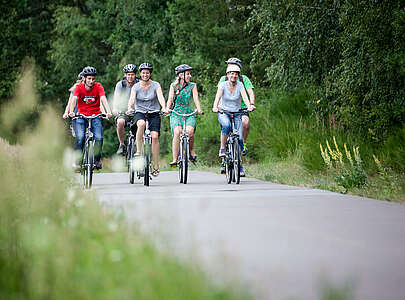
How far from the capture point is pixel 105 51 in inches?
1925

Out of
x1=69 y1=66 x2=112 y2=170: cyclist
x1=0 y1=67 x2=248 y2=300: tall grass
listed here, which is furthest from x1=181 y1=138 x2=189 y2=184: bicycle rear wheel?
x1=0 y1=67 x2=248 y2=300: tall grass

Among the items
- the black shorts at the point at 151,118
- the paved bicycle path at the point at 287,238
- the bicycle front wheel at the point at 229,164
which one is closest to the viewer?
the paved bicycle path at the point at 287,238

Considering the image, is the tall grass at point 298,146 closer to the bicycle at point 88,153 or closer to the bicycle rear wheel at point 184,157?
the bicycle rear wheel at point 184,157

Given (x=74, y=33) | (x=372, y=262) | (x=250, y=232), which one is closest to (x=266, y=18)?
(x=250, y=232)

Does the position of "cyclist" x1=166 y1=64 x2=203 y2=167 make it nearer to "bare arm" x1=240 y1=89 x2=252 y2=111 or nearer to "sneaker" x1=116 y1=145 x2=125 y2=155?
"bare arm" x1=240 y1=89 x2=252 y2=111

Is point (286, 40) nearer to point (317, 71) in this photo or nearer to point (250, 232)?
point (317, 71)

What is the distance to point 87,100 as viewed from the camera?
43.8ft

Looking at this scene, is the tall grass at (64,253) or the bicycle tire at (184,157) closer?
the tall grass at (64,253)

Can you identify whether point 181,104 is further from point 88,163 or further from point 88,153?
point 88,163

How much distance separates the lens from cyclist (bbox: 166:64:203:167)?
14.4 metres

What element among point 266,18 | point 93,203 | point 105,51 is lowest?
point 93,203

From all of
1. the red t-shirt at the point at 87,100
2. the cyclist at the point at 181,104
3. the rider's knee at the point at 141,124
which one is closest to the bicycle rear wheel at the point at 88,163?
the red t-shirt at the point at 87,100

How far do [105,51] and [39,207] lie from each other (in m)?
44.8

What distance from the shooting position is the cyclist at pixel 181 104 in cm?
1438
